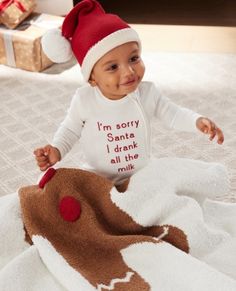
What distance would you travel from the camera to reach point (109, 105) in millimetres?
Result: 1106

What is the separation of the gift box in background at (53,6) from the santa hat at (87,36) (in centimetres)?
137

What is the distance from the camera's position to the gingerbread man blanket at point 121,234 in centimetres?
87

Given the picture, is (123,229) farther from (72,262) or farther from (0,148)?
(0,148)

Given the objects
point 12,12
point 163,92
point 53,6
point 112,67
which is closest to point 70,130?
point 112,67

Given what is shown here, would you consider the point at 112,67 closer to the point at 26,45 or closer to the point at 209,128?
the point at 209,128

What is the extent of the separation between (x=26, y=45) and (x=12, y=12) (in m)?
0.16

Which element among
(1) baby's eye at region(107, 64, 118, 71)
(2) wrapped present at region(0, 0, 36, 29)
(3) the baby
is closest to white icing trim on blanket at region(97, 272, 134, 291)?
(3) the baby

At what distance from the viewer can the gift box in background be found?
2.37 metres

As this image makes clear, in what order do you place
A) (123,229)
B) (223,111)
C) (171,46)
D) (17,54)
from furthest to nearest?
(171,46)
(17,54)
(223,111)
(123,229)

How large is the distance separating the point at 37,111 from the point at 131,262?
1.03 metres

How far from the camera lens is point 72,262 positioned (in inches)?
35.7

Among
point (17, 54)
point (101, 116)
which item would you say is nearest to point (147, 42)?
point (17, 54)

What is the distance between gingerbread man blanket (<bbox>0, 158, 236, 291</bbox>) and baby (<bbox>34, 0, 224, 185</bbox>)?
0.36 feet

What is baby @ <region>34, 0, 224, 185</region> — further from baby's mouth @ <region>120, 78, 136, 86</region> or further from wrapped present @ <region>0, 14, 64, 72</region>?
wrapped present @ <region>0, 14, 64, 72</region>
